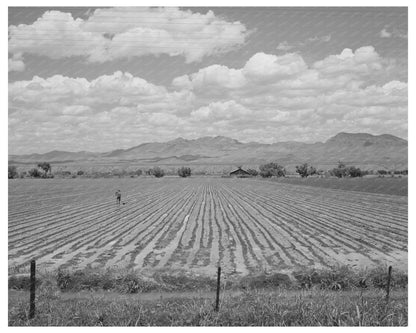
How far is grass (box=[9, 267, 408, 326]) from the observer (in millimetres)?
5715

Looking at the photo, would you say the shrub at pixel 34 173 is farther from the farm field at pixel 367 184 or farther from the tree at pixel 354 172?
the tree at pixel 354 172

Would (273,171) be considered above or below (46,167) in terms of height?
below

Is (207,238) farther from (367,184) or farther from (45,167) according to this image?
(367,184)

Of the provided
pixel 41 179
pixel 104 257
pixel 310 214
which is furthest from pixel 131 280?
pixel 41 179

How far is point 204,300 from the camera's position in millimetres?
6984

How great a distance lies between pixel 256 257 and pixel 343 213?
11.8 meters

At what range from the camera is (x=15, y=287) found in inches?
312

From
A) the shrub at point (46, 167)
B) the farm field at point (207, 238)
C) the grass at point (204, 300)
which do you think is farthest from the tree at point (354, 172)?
the grass at point (204, 300)

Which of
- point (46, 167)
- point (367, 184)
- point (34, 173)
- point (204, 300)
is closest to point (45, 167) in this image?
point (46, 167)

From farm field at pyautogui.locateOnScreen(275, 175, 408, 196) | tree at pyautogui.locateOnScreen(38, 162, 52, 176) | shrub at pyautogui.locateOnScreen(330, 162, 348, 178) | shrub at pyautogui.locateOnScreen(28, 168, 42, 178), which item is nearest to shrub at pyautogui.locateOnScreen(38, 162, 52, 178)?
tree at pyautogui.locateOnScreen(38, 162, 52, 176)

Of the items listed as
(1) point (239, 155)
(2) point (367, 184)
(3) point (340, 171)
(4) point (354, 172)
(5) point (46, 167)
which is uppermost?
(1) point (239, 155)

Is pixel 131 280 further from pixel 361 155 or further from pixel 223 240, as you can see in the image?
pixel 361 155

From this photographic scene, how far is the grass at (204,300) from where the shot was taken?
225 inches

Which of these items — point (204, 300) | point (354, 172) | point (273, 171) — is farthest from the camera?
point (273, 171)
